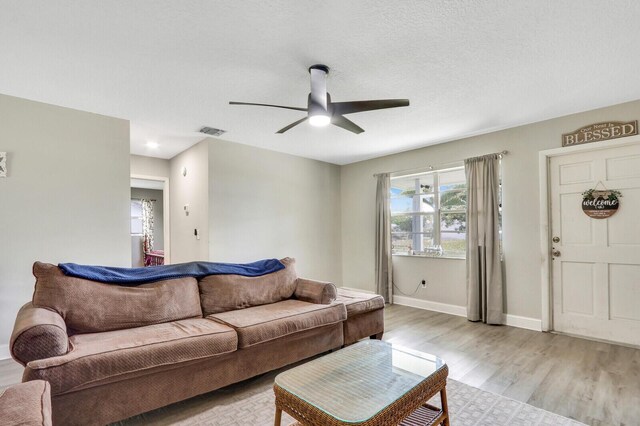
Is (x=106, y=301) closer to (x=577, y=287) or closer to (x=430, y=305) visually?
(x=430, y=305)

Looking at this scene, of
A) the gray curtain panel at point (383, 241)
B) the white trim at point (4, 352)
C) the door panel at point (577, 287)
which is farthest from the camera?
the gray curtain panel at point (383, 241)

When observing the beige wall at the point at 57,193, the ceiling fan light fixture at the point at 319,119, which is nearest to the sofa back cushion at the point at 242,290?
the beige wall at the point at 57,193

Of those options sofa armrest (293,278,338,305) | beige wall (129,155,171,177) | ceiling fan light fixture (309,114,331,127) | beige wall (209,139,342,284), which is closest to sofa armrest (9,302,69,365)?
sofa armrest (293,278,338,305)

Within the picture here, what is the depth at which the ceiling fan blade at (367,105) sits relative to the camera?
242cm

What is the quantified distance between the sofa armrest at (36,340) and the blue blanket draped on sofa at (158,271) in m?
0.57

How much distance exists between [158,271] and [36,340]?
3.57ft

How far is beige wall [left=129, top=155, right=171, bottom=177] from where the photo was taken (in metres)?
5.46

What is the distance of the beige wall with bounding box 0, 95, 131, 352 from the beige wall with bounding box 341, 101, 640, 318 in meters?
3.93

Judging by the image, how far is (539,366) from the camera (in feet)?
9.00

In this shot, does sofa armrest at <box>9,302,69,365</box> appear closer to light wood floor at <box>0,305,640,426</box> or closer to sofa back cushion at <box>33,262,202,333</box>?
sofa back cushion at <box>33,262,202,333</box>

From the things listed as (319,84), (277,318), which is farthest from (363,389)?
(319,84)

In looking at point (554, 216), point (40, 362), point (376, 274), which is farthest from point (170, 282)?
point (554, 216)

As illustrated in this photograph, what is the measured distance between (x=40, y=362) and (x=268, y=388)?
1.42 meters

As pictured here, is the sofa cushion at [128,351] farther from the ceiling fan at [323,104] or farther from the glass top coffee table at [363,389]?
the ceiling fan at [323,104]
